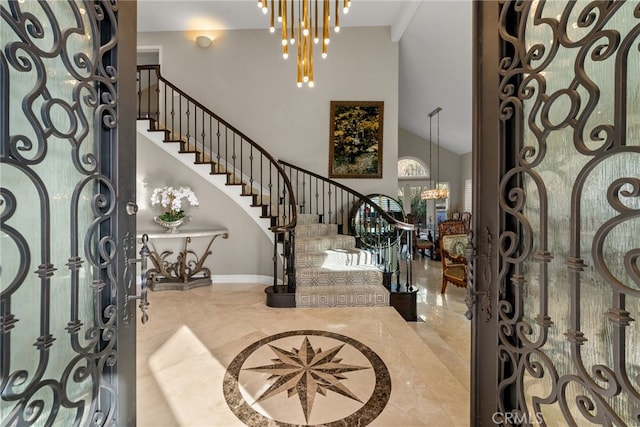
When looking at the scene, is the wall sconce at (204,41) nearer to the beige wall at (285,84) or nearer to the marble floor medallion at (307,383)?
the beige wall at (285,84)

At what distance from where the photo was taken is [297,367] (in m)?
1.98

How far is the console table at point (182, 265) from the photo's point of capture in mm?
3812

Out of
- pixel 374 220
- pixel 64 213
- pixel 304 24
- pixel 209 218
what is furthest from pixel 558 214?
pixel 209 218

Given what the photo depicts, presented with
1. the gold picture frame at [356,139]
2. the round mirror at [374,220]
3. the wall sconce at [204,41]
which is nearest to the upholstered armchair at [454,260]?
the round mirror at [374,220]

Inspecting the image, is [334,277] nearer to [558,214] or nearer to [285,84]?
[558,214]

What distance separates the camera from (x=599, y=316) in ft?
2.12

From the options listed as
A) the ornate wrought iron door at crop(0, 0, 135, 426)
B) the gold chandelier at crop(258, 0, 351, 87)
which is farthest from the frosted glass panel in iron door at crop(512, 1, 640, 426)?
the gold chandelier at crop(258, 0, 351, 87)

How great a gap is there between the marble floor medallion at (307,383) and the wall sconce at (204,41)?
514cm

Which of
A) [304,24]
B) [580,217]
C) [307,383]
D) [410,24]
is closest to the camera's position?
[580,217]

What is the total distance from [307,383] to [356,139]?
161 inches

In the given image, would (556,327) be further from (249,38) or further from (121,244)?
(249,38)

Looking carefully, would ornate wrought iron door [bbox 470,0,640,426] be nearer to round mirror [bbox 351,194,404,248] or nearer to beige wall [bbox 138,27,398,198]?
round mirror [bbox 351,194,404,248]

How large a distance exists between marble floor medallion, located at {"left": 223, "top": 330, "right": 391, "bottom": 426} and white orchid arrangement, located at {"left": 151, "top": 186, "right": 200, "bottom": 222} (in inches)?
98.0

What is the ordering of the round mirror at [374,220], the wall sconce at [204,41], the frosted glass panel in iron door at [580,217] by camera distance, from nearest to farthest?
1. the frosted glass panel in iron door at [580,217]
2. the round mirror at [374,220]
3. the wall sconce at [204,41]
